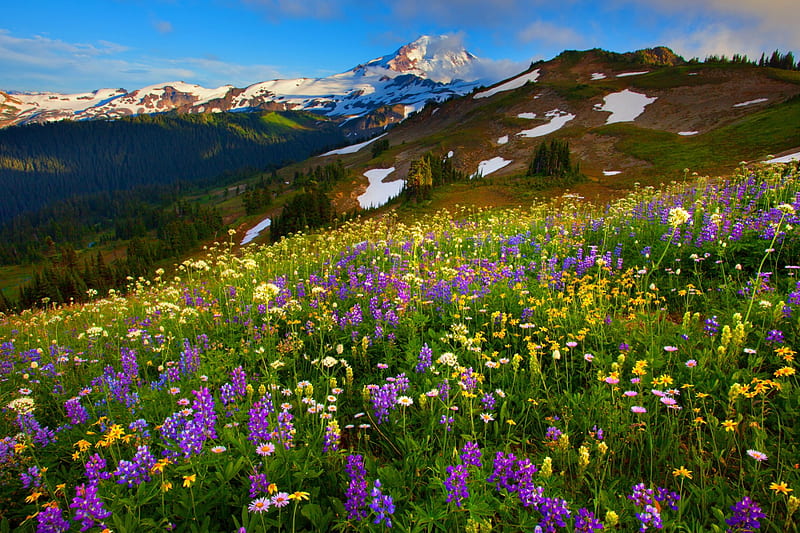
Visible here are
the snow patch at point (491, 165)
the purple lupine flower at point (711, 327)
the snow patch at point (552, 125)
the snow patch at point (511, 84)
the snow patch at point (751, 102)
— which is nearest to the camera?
the purple lupine flower at point (711, 327)

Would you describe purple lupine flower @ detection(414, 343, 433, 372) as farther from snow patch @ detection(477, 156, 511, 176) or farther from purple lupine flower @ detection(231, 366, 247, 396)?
snow patch @ detection(477, 156, 511, 176)

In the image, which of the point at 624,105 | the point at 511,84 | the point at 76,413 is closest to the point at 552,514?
the point at 76,413

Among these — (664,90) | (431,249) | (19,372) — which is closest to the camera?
(19,372)

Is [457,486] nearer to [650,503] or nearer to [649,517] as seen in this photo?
[649,517]

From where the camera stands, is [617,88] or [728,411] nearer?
[728,411]

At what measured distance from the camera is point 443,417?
138 inches

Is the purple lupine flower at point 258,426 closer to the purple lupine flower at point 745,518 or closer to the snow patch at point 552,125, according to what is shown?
the purple lupine flower at point 745,518

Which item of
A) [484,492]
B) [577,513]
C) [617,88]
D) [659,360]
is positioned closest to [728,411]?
[659,360]

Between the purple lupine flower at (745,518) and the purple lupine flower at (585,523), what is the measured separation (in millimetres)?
897

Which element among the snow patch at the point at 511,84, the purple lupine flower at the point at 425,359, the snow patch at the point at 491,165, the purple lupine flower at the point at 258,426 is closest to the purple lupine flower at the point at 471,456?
the purple lupine flower at the point at 425,359

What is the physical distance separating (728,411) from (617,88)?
114700 mm

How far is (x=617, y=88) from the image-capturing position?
9381 centimetres

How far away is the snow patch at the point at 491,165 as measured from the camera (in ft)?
226

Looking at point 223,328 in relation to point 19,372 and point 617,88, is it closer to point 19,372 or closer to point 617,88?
point 19,372
